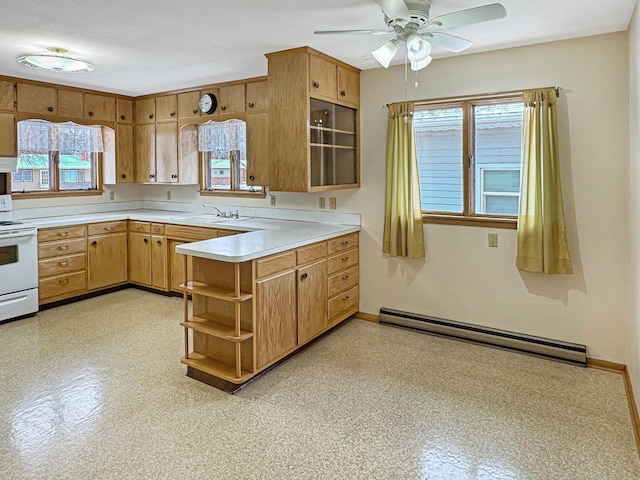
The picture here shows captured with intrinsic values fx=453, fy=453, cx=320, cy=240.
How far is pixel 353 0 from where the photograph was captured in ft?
8.57

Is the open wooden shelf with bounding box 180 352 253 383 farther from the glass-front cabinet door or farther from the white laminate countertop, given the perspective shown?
the glass-front cabinet door

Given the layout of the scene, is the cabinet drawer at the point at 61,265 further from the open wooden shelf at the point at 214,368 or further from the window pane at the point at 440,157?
the window pane at the point at 440,157

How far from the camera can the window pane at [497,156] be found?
366 centimetres

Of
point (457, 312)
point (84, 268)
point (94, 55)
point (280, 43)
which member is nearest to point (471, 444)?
point (457, 312)

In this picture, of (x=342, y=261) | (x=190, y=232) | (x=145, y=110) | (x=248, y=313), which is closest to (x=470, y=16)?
(x=248, y=313)

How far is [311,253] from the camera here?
367 centimetres

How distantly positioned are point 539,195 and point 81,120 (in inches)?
194

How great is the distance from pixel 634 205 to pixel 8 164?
5438mm

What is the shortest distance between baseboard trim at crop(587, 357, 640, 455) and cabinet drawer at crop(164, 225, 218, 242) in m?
3.54

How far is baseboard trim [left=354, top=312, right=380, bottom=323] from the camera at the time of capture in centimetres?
445

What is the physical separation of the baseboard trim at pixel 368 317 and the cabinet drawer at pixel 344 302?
0.30 ft

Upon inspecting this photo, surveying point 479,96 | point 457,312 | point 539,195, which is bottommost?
point 457,312

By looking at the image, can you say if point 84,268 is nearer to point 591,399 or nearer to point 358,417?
point 358,417

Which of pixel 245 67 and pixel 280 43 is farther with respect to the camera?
pixel 245 67
